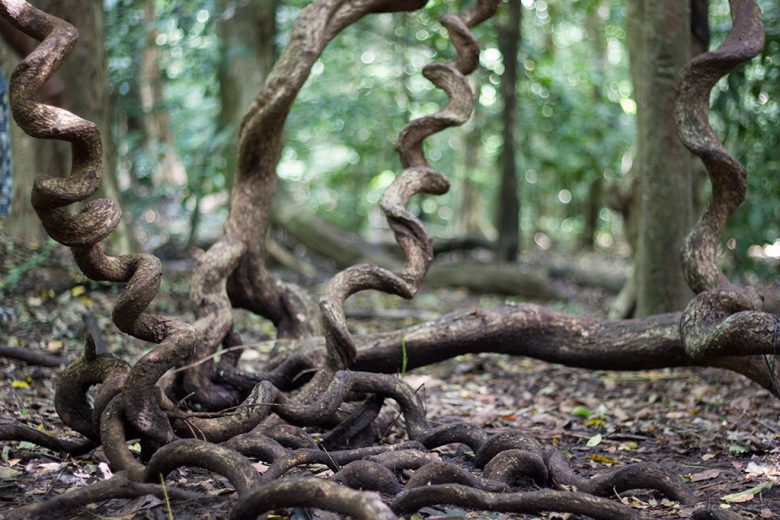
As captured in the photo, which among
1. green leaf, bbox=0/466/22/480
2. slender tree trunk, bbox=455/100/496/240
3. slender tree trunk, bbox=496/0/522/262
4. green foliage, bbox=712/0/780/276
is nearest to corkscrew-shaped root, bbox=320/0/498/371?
green leaf, bbox=0/466/22/480

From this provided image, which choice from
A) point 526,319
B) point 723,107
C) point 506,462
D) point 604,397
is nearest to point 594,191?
point 723,107

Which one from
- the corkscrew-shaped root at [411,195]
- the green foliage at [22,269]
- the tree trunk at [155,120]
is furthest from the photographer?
the tree trunk at [155,120]

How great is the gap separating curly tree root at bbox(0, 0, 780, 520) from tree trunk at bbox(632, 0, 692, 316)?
1049 mm

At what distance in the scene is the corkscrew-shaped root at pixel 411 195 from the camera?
354 centimetres

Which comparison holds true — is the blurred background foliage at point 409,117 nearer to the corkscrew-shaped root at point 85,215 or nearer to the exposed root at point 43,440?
the corkscrew-shaped root at point 85,215

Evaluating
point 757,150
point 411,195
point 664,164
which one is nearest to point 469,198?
point 757,150

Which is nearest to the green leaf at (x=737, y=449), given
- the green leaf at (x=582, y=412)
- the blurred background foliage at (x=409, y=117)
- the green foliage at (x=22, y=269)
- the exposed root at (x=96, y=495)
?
the green leaf at (x=582, y=412)

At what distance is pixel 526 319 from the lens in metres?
3.88

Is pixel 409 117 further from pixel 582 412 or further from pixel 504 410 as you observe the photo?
pixel 582 412

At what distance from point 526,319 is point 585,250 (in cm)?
977

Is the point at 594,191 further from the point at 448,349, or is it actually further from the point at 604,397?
the point at 448,349

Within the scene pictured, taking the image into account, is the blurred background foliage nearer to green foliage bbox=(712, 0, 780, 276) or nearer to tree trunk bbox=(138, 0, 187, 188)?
green foliage bbox=(712, 0, 780, 276)

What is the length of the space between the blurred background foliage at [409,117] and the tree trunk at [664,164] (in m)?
0.89

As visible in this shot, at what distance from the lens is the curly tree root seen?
8.28ft
